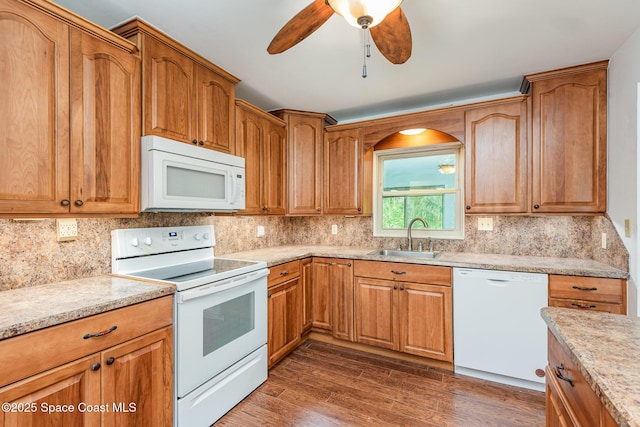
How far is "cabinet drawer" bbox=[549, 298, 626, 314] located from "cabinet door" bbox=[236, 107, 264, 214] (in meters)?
2.34

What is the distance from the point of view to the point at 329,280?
2.89 m

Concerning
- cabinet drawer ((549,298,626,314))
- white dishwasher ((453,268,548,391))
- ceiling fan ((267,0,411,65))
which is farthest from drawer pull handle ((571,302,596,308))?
ceiling fan ((267,0,411,65))

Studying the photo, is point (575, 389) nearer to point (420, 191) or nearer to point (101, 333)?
point (101, 333)

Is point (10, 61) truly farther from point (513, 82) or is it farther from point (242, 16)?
point (513, 82)

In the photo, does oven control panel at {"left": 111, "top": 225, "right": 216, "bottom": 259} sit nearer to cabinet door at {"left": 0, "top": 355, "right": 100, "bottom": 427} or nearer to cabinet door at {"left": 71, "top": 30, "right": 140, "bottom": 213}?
cabinet door at {"left": 71, "top": 30, "right": 140, "bottom": 213}

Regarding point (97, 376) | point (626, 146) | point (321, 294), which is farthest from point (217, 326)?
point (626, 146)

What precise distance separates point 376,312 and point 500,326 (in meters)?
0.94

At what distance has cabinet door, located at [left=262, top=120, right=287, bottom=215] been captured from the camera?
2.84m

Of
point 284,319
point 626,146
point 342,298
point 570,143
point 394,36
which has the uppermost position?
point 394,36

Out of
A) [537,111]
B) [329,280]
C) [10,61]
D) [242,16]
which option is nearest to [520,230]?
[537,111]

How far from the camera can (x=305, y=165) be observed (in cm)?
317

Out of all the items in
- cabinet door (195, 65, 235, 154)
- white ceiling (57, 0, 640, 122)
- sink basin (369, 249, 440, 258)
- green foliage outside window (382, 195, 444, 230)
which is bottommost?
sink basin (369, 249, 440, 258)

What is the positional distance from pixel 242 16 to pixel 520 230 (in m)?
2.70

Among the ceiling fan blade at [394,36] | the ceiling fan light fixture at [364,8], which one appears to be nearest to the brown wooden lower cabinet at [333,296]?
the ceiling fan blade at [394,36]
